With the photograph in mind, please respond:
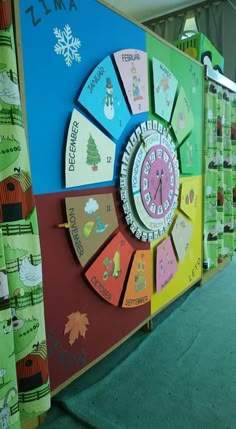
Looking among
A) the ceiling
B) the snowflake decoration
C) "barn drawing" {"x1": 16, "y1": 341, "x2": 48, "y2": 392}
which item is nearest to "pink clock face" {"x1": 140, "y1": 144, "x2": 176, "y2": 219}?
the snowflake decoration

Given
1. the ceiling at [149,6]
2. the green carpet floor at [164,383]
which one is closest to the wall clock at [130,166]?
the green carpet floor at [164,383]

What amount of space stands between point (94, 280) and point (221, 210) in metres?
1.53

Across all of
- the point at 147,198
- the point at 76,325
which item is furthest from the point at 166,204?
the point at 76,325

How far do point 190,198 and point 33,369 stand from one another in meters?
1.48

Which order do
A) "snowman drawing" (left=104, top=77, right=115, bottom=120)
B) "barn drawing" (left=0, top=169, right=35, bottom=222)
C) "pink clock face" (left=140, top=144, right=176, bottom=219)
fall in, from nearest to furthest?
"barn drawing" (left=0, top=169, right=35, bottom=222)
"snowman drawing" (left=104, top=77, right=115, bottom=120)
"pink clock face" (left=140, top=144, right=176, bottom=219)

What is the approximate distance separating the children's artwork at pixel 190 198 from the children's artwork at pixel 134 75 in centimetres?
65

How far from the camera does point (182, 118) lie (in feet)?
6.40

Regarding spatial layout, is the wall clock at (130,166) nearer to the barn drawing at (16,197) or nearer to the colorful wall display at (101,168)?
the colorful wall display at (101,168)

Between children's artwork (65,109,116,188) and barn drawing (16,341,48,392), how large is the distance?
1.90 feet

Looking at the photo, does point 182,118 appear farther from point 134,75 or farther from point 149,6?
point 149,6

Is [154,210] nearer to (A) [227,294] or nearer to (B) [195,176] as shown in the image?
(B) [195,176]

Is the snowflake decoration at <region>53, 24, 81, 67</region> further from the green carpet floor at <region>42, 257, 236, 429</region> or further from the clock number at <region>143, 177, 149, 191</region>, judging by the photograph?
the green carpet floor at <region>42, 257, 236, 429</region>

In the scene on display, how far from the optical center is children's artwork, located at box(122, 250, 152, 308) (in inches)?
62.2

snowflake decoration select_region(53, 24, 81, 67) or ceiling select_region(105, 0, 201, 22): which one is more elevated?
ceiling select_region(105, 0, 201, 22)
